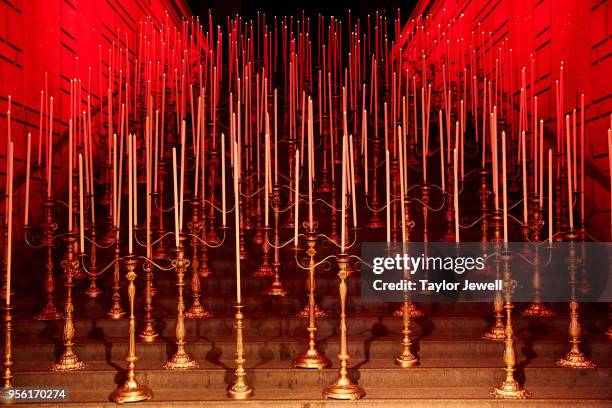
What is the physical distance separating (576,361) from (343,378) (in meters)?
1.25

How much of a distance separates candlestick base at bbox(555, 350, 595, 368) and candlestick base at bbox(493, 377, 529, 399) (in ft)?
1.15

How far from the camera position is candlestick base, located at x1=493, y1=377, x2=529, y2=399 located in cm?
313

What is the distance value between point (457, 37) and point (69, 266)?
7273mm

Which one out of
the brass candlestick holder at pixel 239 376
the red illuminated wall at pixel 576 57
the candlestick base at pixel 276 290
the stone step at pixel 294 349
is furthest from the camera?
the red illuminated wall at pixel 576 57

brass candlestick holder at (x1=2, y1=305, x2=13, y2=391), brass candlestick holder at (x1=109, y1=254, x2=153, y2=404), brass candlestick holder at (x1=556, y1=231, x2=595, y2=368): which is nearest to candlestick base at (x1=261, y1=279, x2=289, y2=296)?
brass candlestick holder at (x1=109, y1=254, x2=153, y2=404)

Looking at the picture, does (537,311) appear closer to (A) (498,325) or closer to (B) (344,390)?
(A) (498,325)

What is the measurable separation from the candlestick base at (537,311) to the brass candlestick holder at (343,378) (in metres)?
1.31

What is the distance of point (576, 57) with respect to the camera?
571 cm

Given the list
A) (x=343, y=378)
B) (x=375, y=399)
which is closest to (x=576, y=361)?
(x=375, y=399)

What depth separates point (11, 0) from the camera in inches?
213

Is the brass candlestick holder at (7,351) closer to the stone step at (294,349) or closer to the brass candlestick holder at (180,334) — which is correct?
the stone step at (294,349)

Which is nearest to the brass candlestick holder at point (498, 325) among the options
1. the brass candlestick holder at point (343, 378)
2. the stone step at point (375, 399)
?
the stone step at point (375, 399)

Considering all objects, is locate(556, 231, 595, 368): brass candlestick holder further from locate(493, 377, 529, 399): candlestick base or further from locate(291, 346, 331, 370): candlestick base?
locate(291, 346, 331, 370): candlestick base

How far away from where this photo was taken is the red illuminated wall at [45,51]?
5.35m
